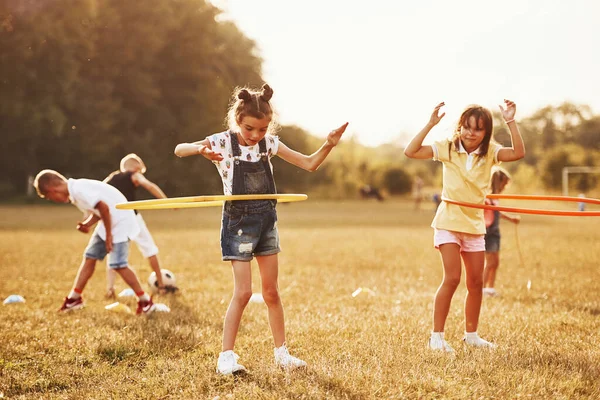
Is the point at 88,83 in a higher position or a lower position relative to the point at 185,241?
higher

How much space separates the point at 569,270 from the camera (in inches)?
422

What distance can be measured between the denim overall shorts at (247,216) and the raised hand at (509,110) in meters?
1.94

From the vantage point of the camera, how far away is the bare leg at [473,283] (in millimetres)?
5449

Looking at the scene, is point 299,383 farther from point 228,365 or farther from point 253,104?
point 253,104

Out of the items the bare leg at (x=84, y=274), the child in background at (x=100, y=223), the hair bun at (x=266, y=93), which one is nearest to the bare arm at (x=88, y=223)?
the child in background at (x=100, y=223)

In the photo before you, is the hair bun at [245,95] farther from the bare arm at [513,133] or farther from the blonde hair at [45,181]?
the blonde hair at [45,181]

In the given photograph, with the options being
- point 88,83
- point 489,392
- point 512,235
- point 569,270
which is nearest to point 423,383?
point 489,392

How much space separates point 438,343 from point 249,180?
2074 millimetres

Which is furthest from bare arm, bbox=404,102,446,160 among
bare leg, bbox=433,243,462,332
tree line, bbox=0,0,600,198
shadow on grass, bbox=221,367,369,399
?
tree line, bbox=0,0,600,198

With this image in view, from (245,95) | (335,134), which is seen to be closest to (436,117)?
(335,134)

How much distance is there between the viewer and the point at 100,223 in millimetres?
7680

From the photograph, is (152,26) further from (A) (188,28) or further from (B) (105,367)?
(B) (105,367)

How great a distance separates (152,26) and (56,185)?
35955 millimetres

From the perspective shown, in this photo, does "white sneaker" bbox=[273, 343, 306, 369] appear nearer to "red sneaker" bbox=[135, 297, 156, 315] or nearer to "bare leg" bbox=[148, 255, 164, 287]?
"red sneaker" bbox=[135, 297, 156, 315]
